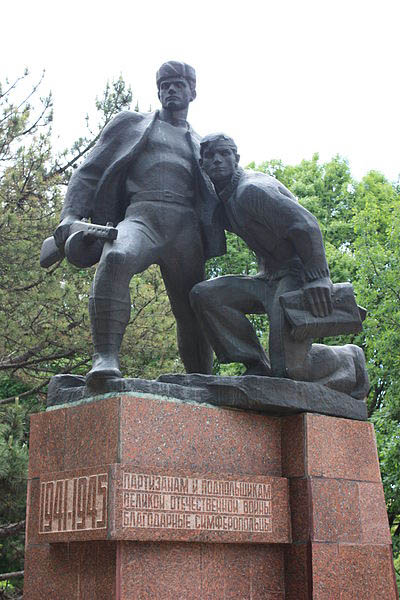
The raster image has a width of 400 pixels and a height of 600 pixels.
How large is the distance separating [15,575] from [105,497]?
7066 millimetres

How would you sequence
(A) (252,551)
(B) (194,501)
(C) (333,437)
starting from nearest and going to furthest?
(B) (194,501) < (A) (252,551) < (C) (333,437)

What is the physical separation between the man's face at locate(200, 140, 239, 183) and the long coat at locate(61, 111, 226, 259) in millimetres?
214

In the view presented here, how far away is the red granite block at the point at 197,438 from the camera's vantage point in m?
4.79

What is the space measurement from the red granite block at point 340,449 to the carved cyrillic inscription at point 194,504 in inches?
16.5

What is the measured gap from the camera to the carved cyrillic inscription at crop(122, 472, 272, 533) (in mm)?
4598

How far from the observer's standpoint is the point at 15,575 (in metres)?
10.9

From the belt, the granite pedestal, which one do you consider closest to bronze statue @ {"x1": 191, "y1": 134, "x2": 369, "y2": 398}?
the belt

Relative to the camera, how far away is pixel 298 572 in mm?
5230

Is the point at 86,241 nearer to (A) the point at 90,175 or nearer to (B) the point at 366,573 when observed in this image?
(A) the point at 90,175

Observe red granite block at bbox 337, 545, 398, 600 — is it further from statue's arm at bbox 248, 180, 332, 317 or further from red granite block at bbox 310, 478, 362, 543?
statue's arm at bbox 248, 180, 332, 317

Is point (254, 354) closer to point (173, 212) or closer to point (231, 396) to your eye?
point (231, 396)

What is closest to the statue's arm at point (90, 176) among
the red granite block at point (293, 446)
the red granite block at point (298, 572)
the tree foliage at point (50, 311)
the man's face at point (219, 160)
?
the man's face at point (219, 160)

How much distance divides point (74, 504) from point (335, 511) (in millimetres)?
1698

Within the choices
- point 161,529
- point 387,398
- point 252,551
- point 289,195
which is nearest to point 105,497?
point 161,529
